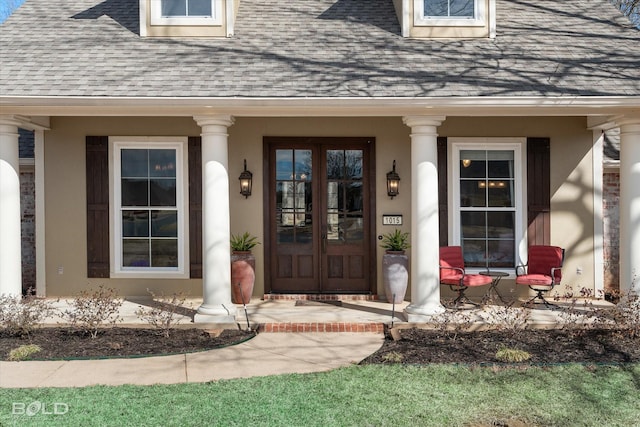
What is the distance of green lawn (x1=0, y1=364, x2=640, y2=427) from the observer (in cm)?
412

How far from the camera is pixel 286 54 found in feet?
25.1

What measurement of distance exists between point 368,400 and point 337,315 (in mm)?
2984

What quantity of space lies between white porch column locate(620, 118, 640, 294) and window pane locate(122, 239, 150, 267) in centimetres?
703

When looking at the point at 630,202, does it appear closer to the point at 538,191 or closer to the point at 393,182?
the point at 538,191

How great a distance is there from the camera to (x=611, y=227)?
348 inches

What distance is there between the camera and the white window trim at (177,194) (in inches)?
341

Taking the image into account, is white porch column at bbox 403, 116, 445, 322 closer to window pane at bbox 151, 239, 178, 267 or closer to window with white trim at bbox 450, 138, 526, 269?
window with white trim at bbox 450, 138, 526, 269

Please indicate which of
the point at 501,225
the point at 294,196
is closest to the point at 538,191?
the point at 501,225

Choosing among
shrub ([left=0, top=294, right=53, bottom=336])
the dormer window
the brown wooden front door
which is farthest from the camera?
the brown wooden front door

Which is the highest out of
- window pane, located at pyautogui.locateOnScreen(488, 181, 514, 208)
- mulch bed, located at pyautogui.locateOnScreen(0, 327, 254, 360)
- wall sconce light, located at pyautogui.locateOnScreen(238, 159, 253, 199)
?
wall sconce light, located at pyautogui.locateOnScreen(238, 159, 253, 199)

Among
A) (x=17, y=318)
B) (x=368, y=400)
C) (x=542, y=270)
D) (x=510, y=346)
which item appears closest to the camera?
(x=368, y=400)

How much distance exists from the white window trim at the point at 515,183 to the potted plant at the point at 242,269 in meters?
3.22

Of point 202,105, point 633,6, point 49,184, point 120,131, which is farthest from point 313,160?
point 633,6

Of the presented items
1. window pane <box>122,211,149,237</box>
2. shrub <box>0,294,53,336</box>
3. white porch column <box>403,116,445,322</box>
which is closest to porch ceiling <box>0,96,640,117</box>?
white porch column <box>403,116,445,322</box>
